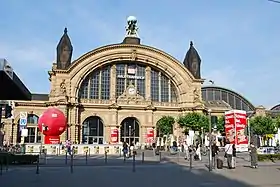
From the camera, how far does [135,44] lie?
222 feet

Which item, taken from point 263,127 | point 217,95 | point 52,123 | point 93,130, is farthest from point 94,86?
point 217,95

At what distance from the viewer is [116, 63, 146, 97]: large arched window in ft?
221

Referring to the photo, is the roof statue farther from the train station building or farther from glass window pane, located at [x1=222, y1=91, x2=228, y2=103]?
glass window pane, located at [x1=222, y1=91, x2=228, y2=103]

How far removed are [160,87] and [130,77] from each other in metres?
6.20

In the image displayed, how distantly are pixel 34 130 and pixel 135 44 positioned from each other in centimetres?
2364

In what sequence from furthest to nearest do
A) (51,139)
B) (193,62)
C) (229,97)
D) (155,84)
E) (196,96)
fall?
1. (229,97)
2. (193,62)
3. (155,84)
4. (196,96)
5. (51,139)

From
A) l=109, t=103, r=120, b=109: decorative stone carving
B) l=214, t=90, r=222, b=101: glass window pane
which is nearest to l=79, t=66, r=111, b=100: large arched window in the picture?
l=109, t=103, r=120, b=109: decorative stone carving

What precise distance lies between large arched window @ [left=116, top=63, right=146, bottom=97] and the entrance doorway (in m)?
5.17

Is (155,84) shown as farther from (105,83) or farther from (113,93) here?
(105,83)

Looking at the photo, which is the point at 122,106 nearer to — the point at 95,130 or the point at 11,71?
the point at 95,130

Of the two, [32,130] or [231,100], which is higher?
[231,100]

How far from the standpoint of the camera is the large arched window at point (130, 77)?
6746 centimetres

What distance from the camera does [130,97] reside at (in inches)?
2630

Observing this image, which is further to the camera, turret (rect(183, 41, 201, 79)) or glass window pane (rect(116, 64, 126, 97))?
turret (rect(183, 41, 201, 79))
